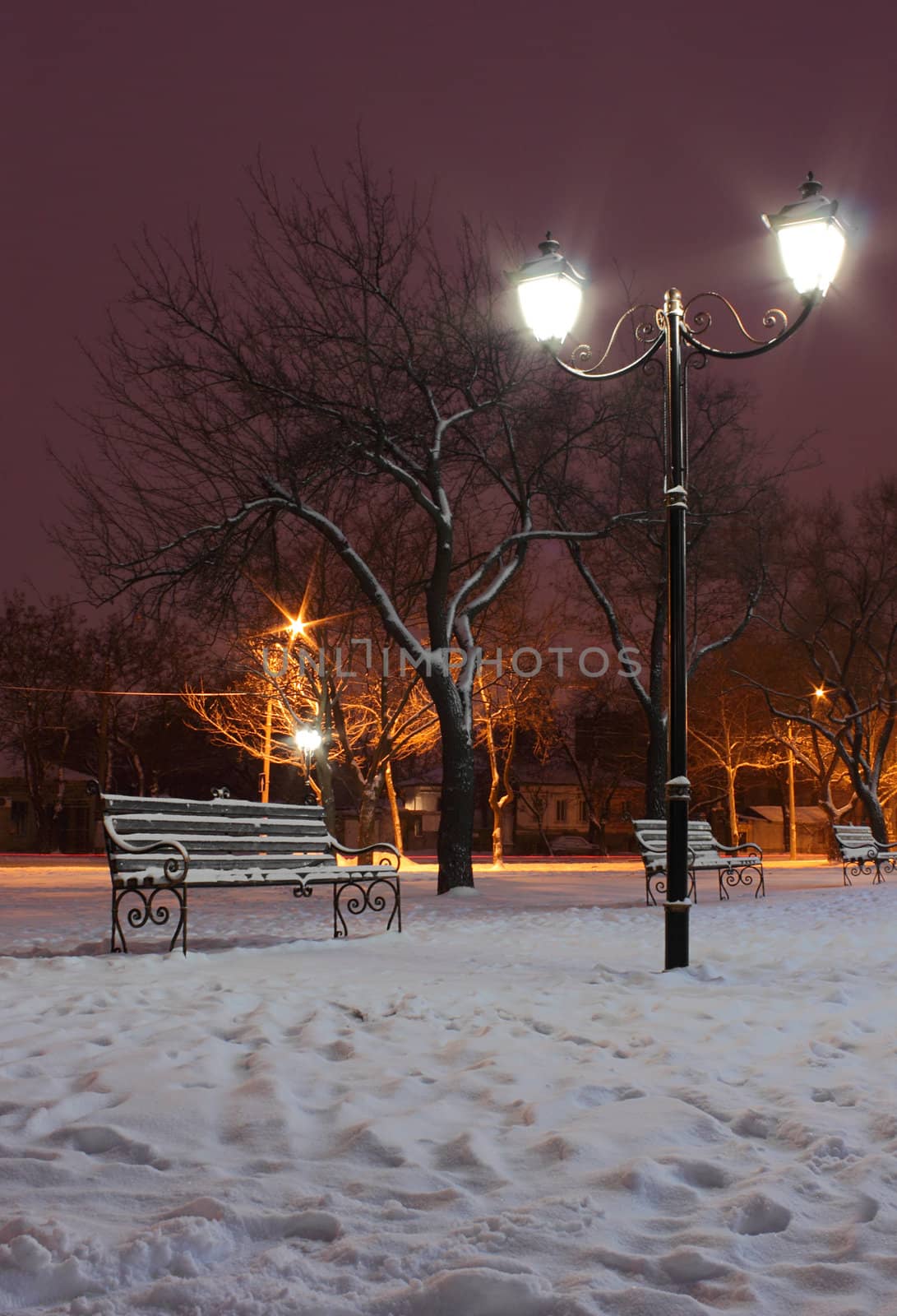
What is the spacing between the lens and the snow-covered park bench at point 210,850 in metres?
8.40

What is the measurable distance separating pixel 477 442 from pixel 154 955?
38.3 ft

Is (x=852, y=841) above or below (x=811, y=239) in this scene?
below

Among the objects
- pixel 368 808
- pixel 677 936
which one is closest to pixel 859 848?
pixel 368 808

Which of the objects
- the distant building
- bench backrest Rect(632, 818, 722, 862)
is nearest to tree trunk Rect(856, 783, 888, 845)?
bench backrest Rect(632, 818, 722, 862)

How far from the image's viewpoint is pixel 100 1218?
279cm

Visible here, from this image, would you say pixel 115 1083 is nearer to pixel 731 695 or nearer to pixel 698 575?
pixel 698 575

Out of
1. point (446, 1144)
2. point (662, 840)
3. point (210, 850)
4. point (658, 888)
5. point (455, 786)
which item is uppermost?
point (455, 786)

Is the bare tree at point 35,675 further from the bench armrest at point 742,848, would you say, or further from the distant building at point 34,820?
the bench armrest at point 742,848

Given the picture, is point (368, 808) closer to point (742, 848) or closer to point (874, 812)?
point (742, 848)

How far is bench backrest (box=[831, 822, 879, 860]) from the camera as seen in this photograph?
2136 centimetres

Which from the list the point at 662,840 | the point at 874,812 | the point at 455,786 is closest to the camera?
the point at 662,840

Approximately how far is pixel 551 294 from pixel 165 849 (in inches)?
203

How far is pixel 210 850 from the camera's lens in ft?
30.6

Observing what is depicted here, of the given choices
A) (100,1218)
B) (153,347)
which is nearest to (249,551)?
(153,347)
